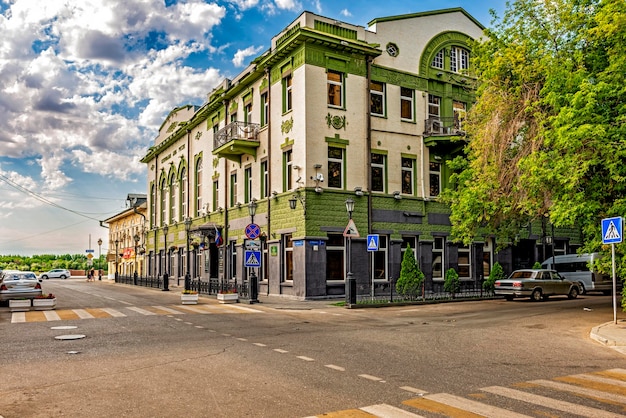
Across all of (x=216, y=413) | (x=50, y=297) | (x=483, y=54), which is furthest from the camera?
(x=483, y=54)

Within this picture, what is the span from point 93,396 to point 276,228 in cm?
2143

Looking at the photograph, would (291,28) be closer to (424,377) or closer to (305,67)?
(305,67)

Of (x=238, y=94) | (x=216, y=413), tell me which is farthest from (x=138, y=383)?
(x=238, y=94)

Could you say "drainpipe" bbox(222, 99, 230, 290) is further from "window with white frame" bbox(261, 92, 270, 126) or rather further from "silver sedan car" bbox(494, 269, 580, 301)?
"silver sedan car" bbox(494, 269, 580, 301)

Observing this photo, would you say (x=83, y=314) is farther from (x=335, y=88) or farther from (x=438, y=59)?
(x=438, y=59)

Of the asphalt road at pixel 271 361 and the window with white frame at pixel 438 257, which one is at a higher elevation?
the window with white frame at pixel 438 257

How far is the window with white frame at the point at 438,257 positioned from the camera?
31.0 m

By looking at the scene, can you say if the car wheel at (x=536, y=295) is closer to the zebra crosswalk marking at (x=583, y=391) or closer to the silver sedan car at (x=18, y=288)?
the zebra crosswalk marking at (x=583, y=391)

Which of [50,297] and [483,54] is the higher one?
[483,54]

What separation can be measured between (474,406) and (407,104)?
25442 millimetres

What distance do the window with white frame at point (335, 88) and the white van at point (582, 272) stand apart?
16342 mm

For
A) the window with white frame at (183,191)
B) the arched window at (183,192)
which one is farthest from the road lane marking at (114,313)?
the window with white frame at (183,191)

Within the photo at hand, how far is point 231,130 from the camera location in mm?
Answer: 32562

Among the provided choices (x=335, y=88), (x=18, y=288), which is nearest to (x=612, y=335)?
(x=335, y=88)
